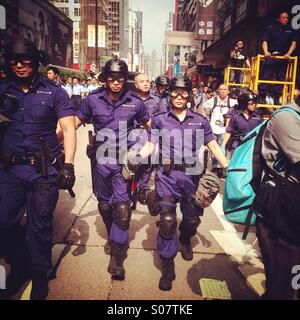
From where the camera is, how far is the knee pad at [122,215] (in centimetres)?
359

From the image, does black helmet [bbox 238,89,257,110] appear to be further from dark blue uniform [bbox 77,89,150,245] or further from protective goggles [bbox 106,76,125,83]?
protective goggles [bbox 106,76,125,83]

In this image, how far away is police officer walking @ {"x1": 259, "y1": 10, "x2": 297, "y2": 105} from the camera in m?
7.75

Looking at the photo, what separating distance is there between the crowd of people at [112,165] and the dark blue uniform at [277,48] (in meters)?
5.25

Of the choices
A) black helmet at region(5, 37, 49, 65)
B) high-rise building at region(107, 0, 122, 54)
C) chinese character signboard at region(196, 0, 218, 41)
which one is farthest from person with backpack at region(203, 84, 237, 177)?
high-rise building at region(107, 0, 122, 54)

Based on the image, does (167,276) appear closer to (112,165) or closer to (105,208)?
(105,208)

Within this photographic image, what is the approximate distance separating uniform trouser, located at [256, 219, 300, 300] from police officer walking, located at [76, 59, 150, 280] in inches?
63.9

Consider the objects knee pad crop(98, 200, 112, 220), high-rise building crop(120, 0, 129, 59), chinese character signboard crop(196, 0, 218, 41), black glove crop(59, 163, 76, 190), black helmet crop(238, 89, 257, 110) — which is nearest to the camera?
black glove crop(59, 163, 76, 190)

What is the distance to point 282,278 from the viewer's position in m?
2.34

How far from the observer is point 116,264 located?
3596 mm

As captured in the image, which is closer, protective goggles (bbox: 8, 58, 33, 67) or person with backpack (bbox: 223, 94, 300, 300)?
person with backpack (bbox: 223, 94, 300, 300)
